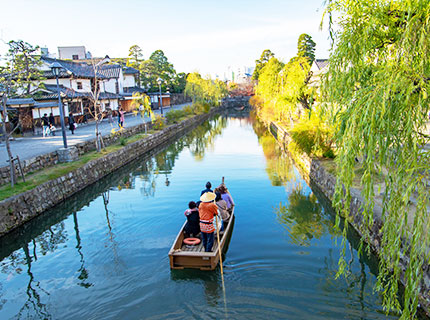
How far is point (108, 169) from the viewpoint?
19.3 meters

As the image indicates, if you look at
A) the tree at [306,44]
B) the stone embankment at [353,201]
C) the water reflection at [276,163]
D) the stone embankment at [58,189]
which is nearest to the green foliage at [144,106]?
the stone embankment at [58,189]

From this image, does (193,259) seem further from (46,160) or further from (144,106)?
(144,106)

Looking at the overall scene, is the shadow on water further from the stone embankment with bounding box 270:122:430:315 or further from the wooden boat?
the stone embankment with bounding box 270:122:430:315

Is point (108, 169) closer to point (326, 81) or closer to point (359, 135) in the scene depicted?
point (326, 81)

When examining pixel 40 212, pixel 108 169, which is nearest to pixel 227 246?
pixel 40 212

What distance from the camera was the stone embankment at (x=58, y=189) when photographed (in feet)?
36.2

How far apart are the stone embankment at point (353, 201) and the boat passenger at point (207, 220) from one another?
3533mm

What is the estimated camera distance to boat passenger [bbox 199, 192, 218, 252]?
8289 millimetres

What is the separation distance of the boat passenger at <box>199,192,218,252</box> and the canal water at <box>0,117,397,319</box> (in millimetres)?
779

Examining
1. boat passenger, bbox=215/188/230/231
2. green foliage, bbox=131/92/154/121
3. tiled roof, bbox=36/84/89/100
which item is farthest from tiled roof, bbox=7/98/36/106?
boat passenger, bbox=215/188/230/231

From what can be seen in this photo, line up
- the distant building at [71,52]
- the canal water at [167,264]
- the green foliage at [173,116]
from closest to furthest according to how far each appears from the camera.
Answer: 1. the canal water at [167,264]
2. the green foliage at [173,116]
3. the distant building at [71,52]

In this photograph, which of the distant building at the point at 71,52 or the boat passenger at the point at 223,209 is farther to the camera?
the distant building at the point at 71,52

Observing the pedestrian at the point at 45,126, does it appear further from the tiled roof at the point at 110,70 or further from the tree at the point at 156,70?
the tree at the point at 156,70

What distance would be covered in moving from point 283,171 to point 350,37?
45.4 feet
